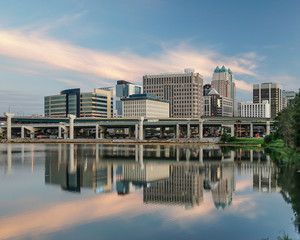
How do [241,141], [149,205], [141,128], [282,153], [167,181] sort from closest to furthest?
[149,205] < [167,181] < [282,153] < [241,141] < [141,128]

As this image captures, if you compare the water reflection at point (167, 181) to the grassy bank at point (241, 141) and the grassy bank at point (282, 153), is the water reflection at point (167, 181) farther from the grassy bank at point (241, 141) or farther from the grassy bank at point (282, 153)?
the grassy bank at point (241, 141)

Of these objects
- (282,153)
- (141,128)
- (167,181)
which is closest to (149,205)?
(167,181)

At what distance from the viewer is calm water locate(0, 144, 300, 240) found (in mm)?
23750

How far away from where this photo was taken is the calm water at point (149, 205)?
23.8m

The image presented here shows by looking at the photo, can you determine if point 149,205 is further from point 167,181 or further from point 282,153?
point 282,153

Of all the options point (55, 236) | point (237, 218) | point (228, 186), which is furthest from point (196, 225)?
point (228, 186)

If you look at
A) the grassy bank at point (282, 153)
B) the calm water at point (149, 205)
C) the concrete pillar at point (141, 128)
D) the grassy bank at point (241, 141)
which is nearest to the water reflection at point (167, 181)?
the calm water at point (149, 205)

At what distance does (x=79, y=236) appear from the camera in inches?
883

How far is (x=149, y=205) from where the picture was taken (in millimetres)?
31406

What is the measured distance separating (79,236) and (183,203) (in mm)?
12869

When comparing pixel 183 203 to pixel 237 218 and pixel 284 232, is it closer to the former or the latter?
pixel 237 218

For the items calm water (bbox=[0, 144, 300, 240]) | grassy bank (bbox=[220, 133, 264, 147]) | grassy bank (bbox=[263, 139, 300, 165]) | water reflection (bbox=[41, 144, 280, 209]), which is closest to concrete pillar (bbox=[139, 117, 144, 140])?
grassy bank (bbox=[220, 133, 264, 147])

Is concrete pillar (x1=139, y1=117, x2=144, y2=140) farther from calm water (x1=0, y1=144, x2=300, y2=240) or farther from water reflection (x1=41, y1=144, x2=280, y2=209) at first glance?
calm water (x1=0, y1=144, x2=300, y2=240)

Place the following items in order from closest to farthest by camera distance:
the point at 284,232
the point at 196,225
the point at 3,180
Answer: the point at 284,232 → the point at 196,225 → the point at 3,180
